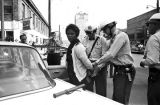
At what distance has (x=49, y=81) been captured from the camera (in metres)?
2.81

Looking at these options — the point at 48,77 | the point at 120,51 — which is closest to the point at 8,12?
the point at 120,51

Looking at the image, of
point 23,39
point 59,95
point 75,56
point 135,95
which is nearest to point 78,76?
point 75,56

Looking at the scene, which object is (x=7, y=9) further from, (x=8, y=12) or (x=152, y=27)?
(x=152, y=27)

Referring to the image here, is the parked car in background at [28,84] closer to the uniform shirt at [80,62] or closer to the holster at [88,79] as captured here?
the uniform shirt at [80,62]

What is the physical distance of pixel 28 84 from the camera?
8.55 feet

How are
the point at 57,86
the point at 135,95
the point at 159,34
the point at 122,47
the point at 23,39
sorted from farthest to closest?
1. the point at 23,39
2. the point at 135,95
3. the point at 122,47
4. the point at 159,34
5. the point at 57,86

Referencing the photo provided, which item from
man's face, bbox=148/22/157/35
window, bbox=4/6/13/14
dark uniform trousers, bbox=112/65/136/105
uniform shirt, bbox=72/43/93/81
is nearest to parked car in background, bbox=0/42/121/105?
uniform shirt, bbox=72/43/93/81

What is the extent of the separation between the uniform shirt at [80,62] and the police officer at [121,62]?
32 cm

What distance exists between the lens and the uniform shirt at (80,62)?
4000 mm

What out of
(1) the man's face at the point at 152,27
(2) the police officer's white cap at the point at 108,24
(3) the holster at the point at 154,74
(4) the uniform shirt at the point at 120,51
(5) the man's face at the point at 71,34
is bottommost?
(3) the holster at the point at 154,74

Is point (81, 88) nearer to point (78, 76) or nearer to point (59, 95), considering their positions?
point (59, 95)

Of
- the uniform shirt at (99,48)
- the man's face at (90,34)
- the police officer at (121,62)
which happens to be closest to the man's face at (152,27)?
the police officer at (121,62)

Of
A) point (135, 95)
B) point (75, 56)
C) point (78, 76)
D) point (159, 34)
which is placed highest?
point (159, 34)

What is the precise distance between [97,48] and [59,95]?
7.60 ft
